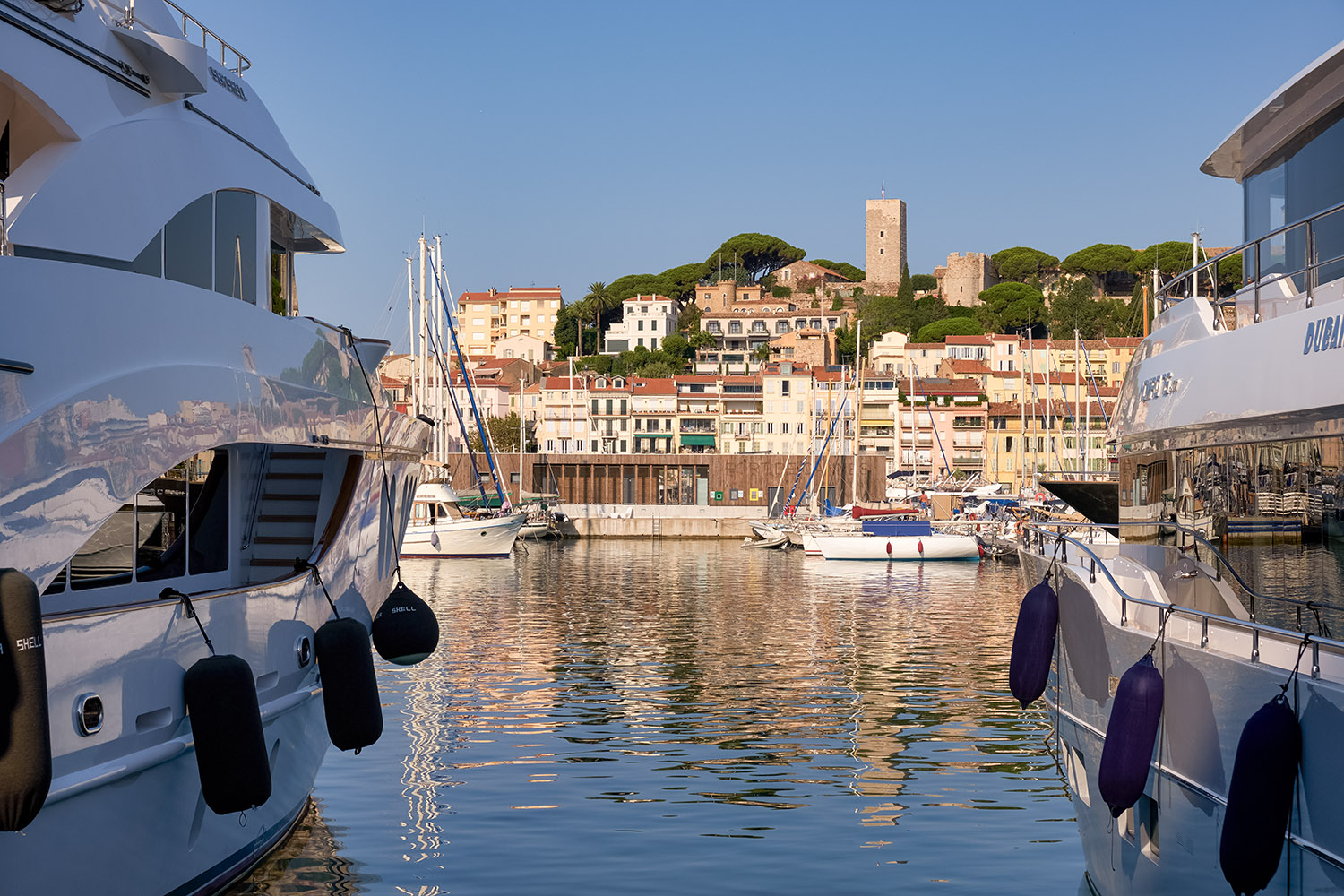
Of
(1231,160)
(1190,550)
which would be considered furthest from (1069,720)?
(1231,160)

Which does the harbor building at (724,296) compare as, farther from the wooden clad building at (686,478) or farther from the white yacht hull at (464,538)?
the white yacht hull at (464,538)

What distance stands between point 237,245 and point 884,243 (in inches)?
6718

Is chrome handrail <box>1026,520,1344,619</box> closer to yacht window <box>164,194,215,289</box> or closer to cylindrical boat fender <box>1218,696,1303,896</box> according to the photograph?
cylindrical boat fender <box>1218,696,1303,896</box>

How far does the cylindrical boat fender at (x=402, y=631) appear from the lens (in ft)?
34.1

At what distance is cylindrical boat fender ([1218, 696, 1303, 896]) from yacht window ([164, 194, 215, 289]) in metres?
6.52

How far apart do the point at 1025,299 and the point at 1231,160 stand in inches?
6009

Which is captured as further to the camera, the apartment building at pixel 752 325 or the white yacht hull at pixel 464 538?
the apartment building at pixel 752 325

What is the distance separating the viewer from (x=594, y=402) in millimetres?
98125

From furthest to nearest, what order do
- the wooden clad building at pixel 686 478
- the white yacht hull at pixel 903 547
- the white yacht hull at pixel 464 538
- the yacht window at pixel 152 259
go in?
the wooden clad building at pixel 686 478
the white yacht hull at pixel 903 547
the white yacht hull at pixel 464 538
the yacht window at pixel 152 259

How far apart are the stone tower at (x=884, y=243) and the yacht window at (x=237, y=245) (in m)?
167

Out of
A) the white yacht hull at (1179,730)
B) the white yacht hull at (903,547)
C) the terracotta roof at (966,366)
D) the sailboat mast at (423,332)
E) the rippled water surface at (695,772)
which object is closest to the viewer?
the white yacht hull at (1179,730)

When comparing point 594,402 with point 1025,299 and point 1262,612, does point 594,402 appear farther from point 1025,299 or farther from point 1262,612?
point 1262,612

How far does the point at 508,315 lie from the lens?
150 metres

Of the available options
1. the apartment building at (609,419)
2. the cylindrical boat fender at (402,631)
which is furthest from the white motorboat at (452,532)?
the apartment building at (609,419)
